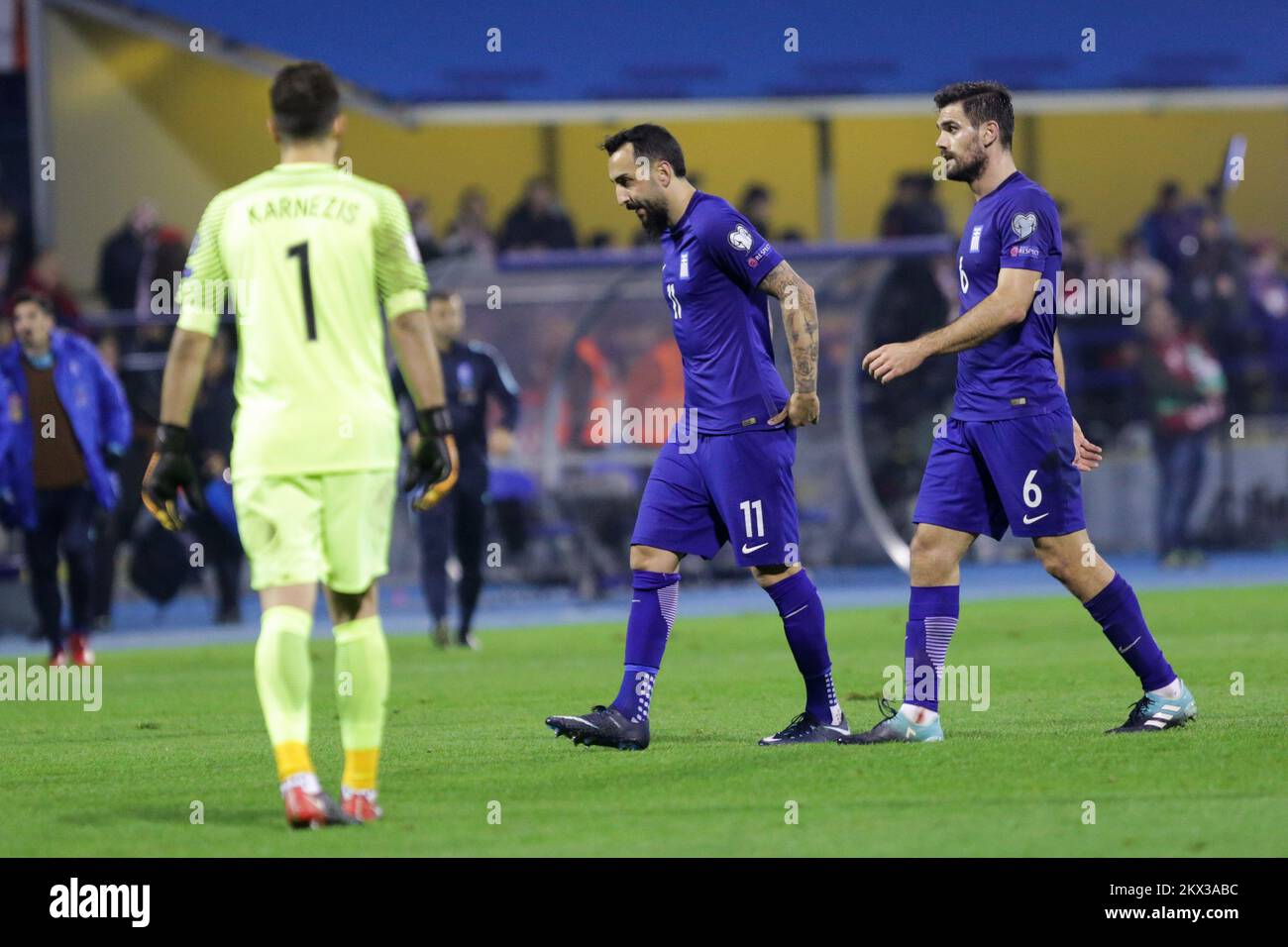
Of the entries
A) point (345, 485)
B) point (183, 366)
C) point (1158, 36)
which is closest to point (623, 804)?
point (345, 485)

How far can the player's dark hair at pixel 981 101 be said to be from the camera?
768cm

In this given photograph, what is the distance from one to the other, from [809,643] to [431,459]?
7.52ft

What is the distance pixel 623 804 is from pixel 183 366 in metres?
1.88

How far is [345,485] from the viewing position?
6082mm

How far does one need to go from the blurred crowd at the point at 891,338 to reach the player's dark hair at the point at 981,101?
7.63 m

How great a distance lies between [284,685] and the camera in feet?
19.7

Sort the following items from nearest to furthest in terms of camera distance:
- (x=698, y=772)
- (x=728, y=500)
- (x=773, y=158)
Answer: (x=698, y=772)
(x=728, y=500)
(x=773, y=158)

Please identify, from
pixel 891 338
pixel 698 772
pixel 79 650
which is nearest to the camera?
pixel 698 772

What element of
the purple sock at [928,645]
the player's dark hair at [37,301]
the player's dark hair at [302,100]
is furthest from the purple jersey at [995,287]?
the player's dark hair at [37,301]

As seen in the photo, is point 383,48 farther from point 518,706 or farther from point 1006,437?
point 1006,437

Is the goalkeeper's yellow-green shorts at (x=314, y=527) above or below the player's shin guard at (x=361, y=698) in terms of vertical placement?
above

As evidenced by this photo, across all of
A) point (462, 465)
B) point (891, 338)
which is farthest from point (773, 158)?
point (462, 465)

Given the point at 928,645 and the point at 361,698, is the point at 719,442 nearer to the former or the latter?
the point at 928,645

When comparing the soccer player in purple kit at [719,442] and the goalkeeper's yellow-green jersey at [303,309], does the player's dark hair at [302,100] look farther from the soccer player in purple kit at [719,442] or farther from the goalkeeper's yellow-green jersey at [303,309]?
the soccer player in purple kit at [719,442]
